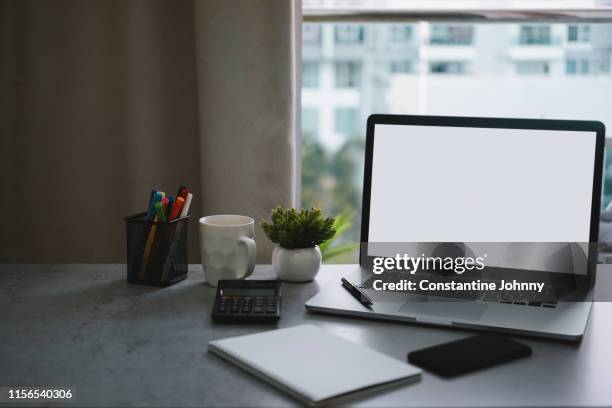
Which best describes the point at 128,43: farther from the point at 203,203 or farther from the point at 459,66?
the point at 459,66

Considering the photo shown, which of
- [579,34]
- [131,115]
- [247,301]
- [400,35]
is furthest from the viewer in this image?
[400,35]

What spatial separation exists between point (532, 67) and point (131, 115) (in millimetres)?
2386

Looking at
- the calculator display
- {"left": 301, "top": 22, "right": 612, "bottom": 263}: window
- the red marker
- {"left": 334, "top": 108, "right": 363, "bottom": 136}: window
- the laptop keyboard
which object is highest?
{"left": 301, "top": 22, "right": 612, "bottom": 263}: window

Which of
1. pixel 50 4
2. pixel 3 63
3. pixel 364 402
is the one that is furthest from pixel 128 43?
pixel 364 402

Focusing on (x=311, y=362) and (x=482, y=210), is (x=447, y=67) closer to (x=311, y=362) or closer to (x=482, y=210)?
(x=482, y=210)

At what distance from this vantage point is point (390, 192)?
125 cm

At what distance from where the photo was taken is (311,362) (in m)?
0.87

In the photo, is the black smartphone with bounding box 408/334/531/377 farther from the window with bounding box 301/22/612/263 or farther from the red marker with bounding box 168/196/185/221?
the window with bounding box 301/22/612/263

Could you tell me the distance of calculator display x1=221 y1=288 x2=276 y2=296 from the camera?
1.11m

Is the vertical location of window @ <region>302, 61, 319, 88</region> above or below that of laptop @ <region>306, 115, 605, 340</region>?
above

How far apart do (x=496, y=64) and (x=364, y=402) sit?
10.1ft

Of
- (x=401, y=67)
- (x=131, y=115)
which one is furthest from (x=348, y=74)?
(x=131, y=115)

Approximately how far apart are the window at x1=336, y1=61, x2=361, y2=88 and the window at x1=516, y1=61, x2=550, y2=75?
89cm

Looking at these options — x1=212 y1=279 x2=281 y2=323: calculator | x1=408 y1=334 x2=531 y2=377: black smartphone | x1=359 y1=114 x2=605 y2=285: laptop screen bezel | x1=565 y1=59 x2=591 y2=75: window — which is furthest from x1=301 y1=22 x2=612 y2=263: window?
x1=408 y1=334 x2=531 y2=377: black smartphone
